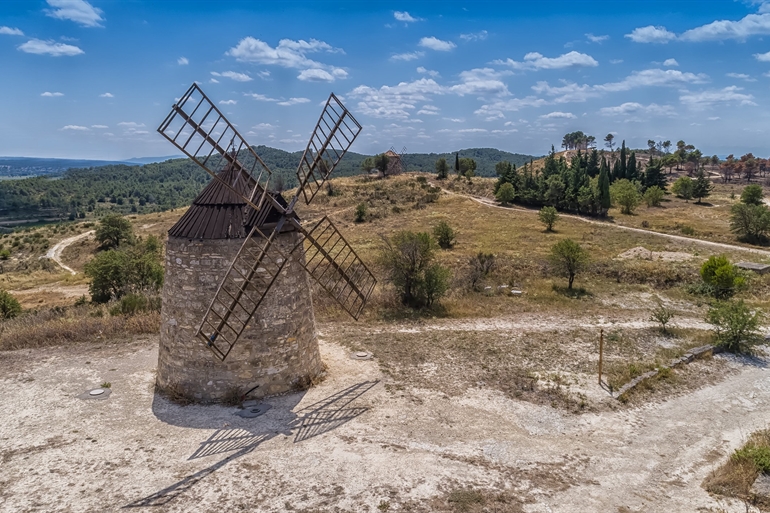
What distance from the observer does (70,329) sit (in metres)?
15.8

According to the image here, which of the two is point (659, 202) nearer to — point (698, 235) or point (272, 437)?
point (698, 235)

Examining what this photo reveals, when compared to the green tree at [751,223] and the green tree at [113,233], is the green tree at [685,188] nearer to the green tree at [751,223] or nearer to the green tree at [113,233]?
the green tree at [751,223]

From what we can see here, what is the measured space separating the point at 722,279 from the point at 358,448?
1942cm

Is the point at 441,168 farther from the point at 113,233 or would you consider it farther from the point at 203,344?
the point at 203,344

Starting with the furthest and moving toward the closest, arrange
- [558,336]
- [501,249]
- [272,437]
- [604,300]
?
[501,249]
[604,300]
[558,336]
[272,437]

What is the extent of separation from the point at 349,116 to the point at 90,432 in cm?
934

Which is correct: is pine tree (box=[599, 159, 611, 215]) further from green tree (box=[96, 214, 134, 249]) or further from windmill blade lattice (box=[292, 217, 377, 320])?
green tree (box=[96, 214, 134, 249])

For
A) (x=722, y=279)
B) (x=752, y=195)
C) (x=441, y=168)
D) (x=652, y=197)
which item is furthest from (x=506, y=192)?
(x=722, y=279)

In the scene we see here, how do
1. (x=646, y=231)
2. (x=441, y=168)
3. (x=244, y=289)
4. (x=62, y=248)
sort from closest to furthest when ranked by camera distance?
(x=244, y=289) < (x=646, y=231) < (x=62, y=248) < (x=441, y=168)

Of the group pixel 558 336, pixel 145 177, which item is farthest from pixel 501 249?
pixel 145 177

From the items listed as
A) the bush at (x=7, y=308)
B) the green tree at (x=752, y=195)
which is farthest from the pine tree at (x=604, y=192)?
the bush at (x=7, y=308)

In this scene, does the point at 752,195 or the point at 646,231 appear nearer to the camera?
the point at 646,231

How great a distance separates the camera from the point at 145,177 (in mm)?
169750

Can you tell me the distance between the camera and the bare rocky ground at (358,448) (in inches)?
303
